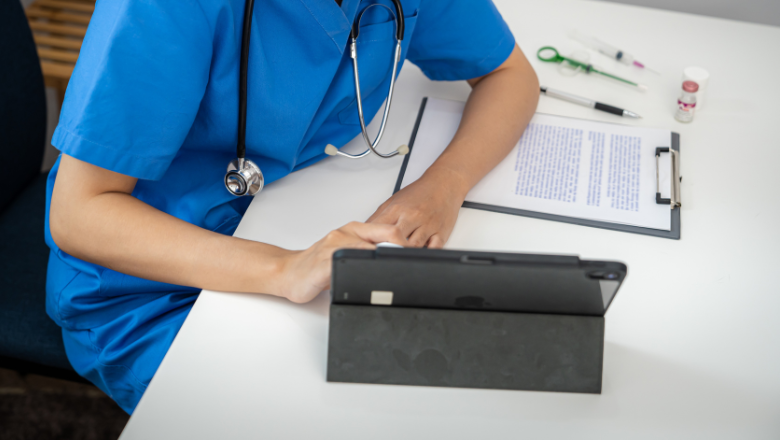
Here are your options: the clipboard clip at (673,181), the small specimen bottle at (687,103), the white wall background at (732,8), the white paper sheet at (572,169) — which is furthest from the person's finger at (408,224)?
the white wall background at (732,8)

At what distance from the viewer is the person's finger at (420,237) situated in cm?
81

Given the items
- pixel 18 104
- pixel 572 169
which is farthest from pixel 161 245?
pixel 572 169

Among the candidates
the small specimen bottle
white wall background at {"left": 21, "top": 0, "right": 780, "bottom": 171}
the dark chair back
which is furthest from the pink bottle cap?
the dark chair back

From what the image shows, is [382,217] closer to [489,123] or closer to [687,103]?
[489,123]

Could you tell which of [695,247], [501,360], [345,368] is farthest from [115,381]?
[695,247]

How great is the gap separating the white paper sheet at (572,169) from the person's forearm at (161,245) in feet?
0.99

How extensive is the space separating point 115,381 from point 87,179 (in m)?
0.36

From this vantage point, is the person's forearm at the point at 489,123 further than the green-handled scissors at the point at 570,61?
No

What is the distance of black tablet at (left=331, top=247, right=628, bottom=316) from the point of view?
0.56 meters

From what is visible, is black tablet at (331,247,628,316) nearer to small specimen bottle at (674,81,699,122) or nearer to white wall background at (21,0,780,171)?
small specimen bottle at (674,81,699,122)

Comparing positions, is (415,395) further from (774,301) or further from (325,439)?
(774,301)

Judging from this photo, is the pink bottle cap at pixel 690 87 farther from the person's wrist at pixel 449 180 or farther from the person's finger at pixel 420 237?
the person's finger at pixel 420 237

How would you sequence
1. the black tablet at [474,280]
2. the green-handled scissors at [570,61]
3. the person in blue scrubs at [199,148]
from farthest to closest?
the green-handled scissors at [570,61], the person in blue scrubs at [199,148], the black tablet at [474,280]

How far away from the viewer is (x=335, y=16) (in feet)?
2.63
